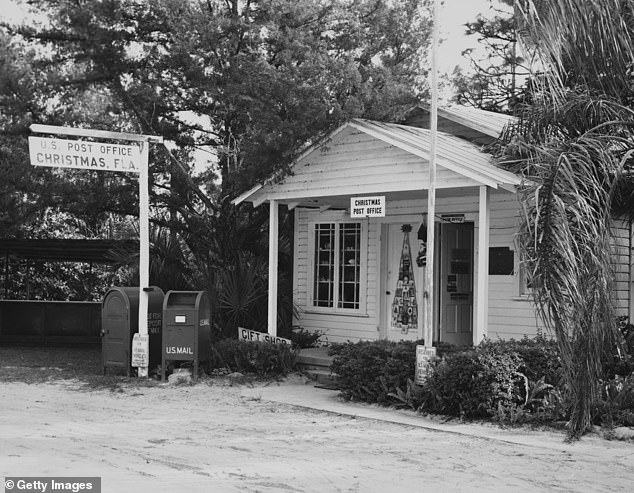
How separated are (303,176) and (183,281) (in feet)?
10.2

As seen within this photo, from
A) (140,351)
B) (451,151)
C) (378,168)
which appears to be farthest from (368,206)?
(140,351)

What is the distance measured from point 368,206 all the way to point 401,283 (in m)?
2.88

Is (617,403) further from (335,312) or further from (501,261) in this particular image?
(335,312)

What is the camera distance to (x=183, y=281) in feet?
46.9

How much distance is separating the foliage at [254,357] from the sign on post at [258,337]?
8.8 inches

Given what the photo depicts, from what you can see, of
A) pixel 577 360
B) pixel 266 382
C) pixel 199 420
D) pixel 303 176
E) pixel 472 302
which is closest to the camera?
pixel 577 360

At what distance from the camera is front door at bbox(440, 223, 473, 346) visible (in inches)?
529

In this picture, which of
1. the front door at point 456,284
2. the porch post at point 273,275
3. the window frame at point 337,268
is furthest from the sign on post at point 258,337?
the front door at point 456,284

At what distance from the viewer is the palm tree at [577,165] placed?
7816 mm

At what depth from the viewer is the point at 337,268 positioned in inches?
578

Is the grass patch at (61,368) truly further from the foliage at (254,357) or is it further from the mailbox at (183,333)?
the foliage at (254,357)

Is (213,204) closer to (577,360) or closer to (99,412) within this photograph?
(99,412)

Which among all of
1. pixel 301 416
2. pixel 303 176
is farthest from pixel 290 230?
pixel 301 416

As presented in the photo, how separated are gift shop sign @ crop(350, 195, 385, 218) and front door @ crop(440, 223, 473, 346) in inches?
92.3
